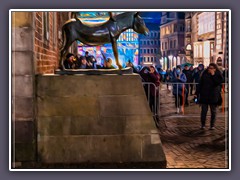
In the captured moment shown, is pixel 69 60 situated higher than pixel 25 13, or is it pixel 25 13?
pixel 25 13

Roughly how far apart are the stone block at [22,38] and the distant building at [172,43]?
1.49 metres

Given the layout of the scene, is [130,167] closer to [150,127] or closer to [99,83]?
[150,127]

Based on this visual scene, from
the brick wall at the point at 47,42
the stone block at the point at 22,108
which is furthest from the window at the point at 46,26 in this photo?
the stone block at the point at 22,108

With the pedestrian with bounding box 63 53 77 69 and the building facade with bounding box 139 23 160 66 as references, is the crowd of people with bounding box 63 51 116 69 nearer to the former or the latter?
the pedestrian with bounding box 63 53 77 69

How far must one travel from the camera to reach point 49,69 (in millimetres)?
5066

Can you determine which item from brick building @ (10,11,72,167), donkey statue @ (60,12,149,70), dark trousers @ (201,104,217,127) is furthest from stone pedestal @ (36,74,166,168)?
dark trousers @ (201,104,217,127)

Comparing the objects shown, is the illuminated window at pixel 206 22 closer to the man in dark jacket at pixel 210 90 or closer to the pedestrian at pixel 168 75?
the man in dark jacket at pixel 210 90

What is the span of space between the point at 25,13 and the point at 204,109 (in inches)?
104

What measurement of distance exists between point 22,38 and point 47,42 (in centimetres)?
83

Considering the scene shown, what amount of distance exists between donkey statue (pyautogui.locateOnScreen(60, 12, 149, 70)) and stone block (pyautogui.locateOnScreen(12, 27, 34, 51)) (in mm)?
421

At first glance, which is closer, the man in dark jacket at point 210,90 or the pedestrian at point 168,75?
the man in dark jacket at point 210,90

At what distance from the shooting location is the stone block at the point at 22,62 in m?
4.16
